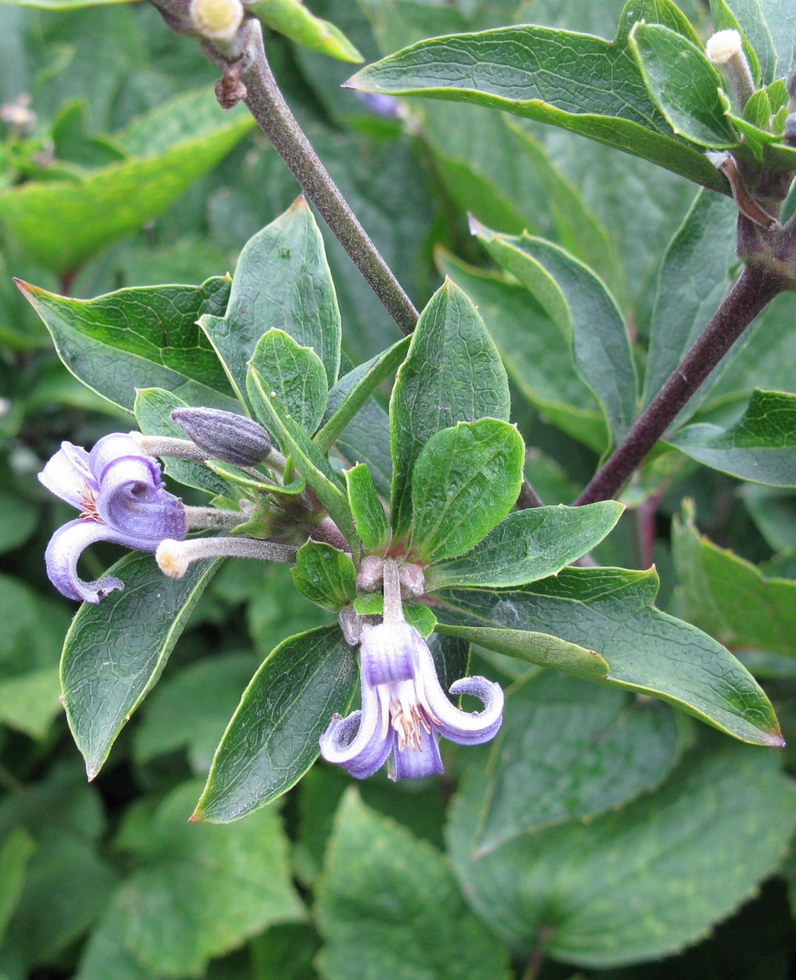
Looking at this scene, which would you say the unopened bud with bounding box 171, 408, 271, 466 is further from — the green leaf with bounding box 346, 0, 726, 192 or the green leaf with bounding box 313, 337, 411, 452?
the green leaf with bounding box 346, 0, 726, 192

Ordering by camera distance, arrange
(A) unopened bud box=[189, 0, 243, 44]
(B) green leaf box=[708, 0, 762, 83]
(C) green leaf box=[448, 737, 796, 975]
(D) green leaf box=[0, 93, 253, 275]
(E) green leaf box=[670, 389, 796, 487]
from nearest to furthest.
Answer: (A) unopened bud box=[189, 0, 243, 44] < (B) green leaf box=[708, 0, 762, 83] < (E) green leaf box=[670, 389, 796, 487] < (C) green leaf box=[448, 737, 796, 975] < (D) green leaf box=[0, 93, 253, 275]

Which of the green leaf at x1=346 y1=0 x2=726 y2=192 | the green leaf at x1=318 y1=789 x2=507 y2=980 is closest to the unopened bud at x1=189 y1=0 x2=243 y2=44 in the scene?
the green leaf at x1=346 y1=0 x2=726 y2=192

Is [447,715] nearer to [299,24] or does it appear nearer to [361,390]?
[361,390]

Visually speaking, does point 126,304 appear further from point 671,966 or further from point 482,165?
point 671,966

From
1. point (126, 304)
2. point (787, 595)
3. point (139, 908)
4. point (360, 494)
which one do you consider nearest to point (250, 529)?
point (360, 494)

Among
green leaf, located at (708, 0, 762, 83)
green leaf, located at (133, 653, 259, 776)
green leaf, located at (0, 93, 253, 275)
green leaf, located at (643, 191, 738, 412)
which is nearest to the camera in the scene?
green leaf, located at (708, 0, 762, 83)

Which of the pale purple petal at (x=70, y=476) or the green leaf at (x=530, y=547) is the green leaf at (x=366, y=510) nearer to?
the green leaf at (x=530, y=547)
